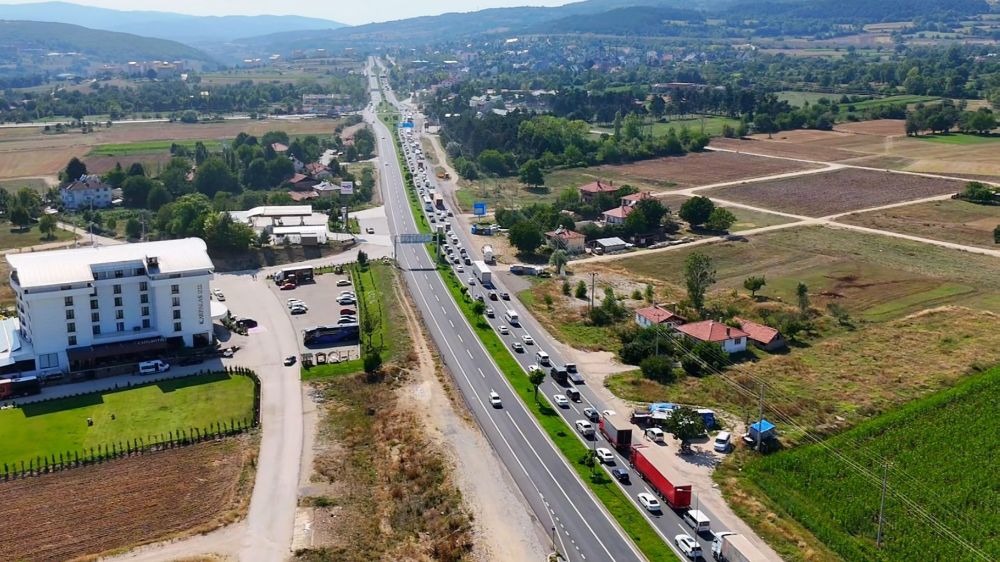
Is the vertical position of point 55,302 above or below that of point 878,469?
above

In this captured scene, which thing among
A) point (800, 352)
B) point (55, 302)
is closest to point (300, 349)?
point (55, 302)

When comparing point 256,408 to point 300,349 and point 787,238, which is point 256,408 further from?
point 787,238

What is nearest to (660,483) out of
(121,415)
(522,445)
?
(522,445)

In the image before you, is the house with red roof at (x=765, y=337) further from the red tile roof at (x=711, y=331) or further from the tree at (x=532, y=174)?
the tree at (x=532, y=174)

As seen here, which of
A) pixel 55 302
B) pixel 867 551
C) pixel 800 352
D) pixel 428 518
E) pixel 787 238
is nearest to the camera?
pixel 867 551

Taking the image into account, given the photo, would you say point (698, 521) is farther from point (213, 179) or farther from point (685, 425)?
point (213, 179)
